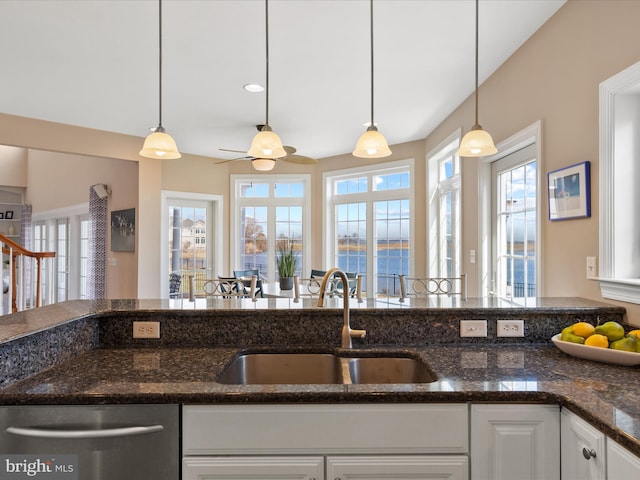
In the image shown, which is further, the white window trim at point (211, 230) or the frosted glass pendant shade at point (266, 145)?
the white window trim at point (211, 230)

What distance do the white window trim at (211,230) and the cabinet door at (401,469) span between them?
4.73 metres

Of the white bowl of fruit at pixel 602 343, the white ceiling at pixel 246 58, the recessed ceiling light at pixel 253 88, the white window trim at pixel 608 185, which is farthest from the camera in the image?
the recessed ceiling light at pixel 253 88

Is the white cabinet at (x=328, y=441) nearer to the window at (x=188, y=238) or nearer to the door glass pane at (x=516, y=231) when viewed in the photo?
the door glass pane at (x=516, y=231)

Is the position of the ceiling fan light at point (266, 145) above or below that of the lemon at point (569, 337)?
above

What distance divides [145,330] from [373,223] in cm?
432

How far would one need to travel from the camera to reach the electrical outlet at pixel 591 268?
1994 millimetres

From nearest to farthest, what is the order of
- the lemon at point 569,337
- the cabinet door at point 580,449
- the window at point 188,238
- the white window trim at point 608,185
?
the cabinet door at point 580,449, the lemon at point 569,337, the white window trim at point 608,185, the window at point 188,238

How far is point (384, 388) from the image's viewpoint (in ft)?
4.06

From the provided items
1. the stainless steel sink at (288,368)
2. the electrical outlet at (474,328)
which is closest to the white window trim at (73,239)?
the stainless steel sink at (288,368)

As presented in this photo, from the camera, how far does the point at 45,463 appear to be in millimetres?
1171

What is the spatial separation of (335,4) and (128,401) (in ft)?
7.26

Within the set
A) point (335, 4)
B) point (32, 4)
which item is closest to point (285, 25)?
point (335, 4)

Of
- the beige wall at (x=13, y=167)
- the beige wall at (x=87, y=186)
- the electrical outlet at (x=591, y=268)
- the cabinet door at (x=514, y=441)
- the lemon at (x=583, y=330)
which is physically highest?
the beige wall at (x=13, y=167)

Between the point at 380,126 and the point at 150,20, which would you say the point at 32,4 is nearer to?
the point at 150,20
